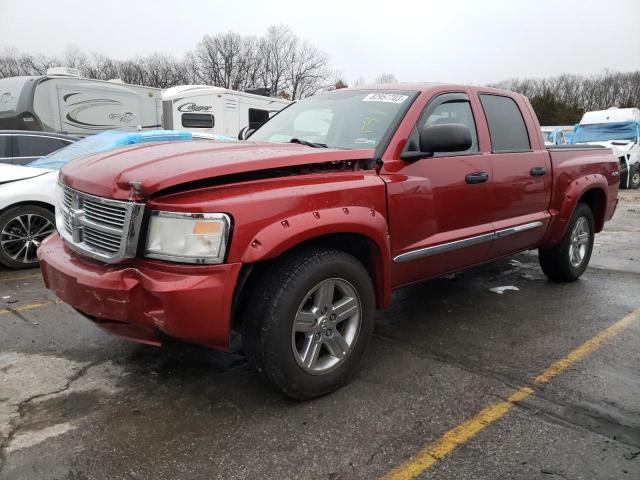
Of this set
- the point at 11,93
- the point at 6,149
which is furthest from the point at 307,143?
the point at 11,93

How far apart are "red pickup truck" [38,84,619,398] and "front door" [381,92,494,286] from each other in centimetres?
1

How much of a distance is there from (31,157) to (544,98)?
52960mm

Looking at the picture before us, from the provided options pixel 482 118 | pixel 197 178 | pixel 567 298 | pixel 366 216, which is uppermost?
pixel 482 118

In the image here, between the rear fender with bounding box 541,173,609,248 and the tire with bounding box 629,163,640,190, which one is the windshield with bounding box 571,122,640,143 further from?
the rear fender with bounding box 541,173,609,248

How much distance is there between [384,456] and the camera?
2465 millimetres

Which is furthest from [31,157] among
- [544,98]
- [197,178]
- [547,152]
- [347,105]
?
[544,98]

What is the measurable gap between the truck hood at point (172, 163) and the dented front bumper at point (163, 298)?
1.24ft

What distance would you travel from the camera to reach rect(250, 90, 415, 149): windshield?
358 centimetres

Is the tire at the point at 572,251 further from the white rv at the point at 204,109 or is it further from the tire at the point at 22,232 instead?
the white rv at the point at 204,109

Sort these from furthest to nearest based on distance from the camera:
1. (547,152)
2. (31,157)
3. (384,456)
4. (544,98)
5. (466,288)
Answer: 1. (544,98)
2. (31,157)
3. (466,288)
4. (547,152)
5. (384,456)

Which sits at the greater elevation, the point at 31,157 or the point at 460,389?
the point at 31,157

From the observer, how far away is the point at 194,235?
2.46 metres

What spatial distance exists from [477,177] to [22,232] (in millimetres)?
4824

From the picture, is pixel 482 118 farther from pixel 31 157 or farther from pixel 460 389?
pixel 31 157
